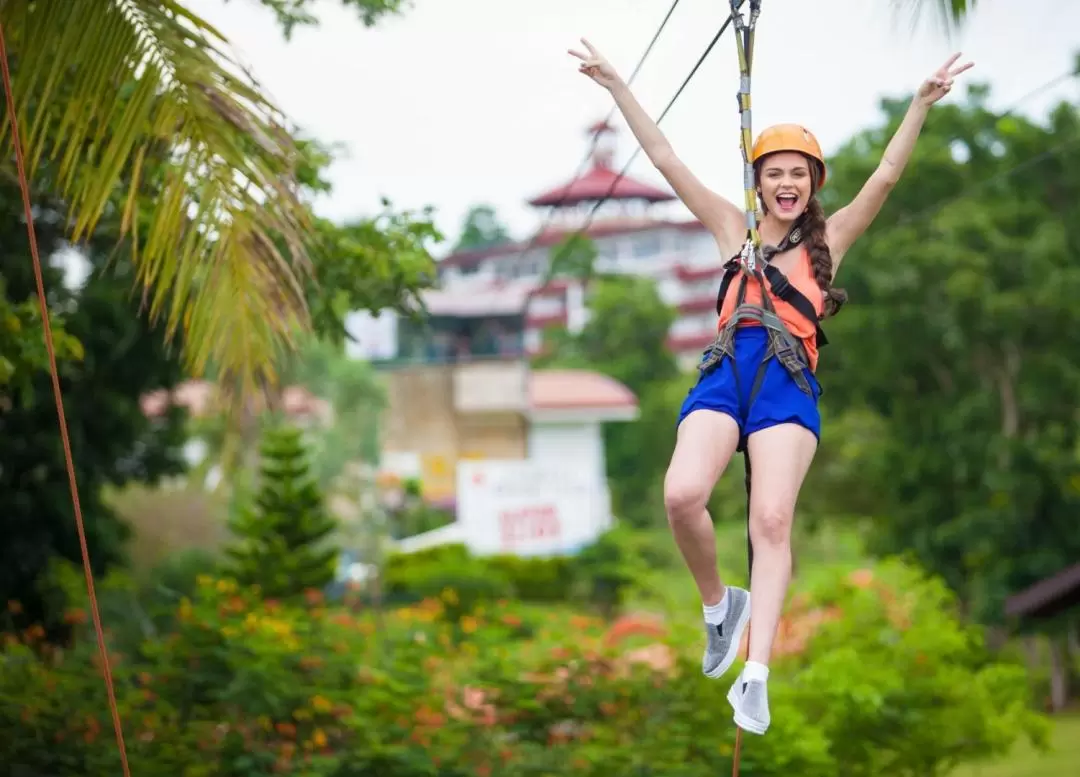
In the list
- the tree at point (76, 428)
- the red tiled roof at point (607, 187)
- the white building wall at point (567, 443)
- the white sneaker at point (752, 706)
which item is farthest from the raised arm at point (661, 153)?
the red tiled roof at point (607, 187)

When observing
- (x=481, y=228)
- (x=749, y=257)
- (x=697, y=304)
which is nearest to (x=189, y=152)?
(x=749, y=257)

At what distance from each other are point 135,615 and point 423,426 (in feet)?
101

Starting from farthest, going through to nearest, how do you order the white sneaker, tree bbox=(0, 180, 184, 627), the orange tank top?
tree bbox=(0, 180, 184, 627) → the orange tank top → the white sneaker

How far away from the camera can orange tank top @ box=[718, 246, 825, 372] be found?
14.1ft

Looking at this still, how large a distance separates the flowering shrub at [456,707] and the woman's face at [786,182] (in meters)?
4.48

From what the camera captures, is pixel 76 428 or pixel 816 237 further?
pixel 76 428

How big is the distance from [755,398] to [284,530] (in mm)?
16197

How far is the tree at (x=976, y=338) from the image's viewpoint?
945 inches

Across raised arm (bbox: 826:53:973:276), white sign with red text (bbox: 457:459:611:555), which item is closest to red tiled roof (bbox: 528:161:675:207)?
white sign with red text (bbox: 457:459:611:555)

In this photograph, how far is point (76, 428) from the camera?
16.4 meters

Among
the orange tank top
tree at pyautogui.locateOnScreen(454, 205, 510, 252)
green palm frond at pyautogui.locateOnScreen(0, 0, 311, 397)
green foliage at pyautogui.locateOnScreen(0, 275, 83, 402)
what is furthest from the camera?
tree at pyautogui.locateOnScreen(454, 205, 510, 252)

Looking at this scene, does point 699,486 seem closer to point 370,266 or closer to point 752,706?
point 752,706

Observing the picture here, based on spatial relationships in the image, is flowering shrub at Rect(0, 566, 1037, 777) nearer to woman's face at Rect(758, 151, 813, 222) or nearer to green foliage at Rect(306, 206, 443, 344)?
green foliage at Rect(306, 206, 443, 344)

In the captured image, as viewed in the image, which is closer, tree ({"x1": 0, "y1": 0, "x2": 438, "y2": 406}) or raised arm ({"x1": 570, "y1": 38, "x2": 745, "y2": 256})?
raised arm ({"x1": 570, "y1": 38, "x2": 745, "y2": 256})
